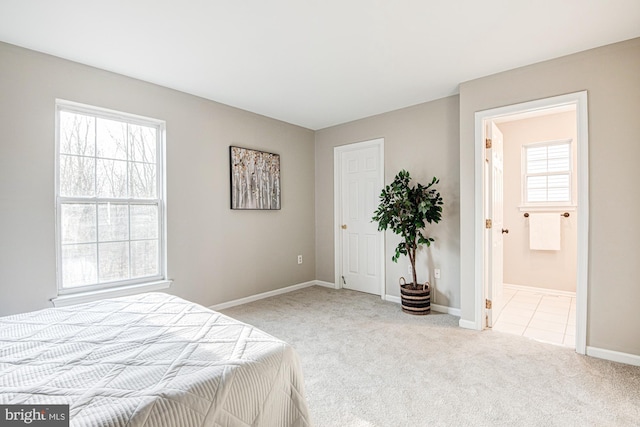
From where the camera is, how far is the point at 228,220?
3814mm

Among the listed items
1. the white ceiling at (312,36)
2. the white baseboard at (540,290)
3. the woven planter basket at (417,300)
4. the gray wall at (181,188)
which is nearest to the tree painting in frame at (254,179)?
the gray wall at (181,188)

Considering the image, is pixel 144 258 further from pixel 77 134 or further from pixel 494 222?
pixel 494 222

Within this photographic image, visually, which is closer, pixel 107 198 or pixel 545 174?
pixel 107 198

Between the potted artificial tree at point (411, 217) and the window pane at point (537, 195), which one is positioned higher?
the window pane at point (537, 195)

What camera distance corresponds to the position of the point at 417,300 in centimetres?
349

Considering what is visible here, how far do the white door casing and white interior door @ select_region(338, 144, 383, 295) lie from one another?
140cm

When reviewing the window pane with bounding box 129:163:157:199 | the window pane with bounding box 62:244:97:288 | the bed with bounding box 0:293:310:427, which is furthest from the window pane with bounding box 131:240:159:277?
the bed with bounding box 0:293:310:427

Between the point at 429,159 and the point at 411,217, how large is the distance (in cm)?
79

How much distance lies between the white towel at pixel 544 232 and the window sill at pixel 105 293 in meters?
4.76

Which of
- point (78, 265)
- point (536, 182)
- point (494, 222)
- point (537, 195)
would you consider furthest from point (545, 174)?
point (78, 265)

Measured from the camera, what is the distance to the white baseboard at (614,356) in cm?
233

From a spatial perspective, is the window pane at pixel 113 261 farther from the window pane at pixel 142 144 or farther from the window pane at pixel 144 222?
the window pane at pixel 142 144

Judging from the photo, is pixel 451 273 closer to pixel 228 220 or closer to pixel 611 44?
pixel 611 44

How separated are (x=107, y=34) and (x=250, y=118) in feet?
→ 6.29
